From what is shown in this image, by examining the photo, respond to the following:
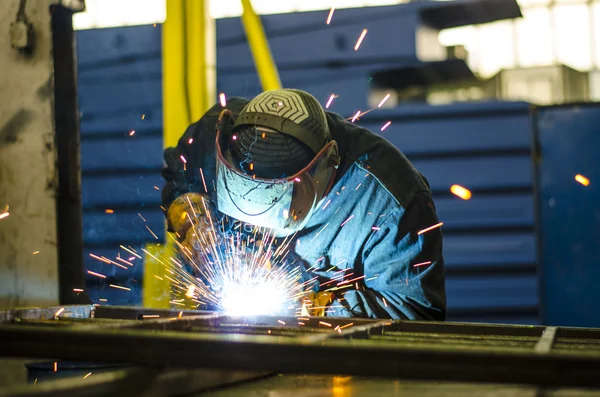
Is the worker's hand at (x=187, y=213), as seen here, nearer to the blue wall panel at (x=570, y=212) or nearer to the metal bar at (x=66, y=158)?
the metal bar at (x=66, y=158)

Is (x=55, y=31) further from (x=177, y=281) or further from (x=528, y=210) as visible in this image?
(x=528, y=210)

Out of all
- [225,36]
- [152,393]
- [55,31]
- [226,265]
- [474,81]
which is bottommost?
[152,393]

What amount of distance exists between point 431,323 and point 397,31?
307 centimetres

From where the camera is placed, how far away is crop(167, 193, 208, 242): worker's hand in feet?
8.11

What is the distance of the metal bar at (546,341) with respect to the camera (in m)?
1.31

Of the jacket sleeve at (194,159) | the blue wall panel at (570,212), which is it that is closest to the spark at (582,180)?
the blue wall panel at (570,212)

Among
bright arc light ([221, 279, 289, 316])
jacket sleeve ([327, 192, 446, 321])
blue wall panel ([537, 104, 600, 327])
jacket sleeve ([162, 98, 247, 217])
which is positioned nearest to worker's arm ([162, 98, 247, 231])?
jacket sleeve ([162, 98, 247, 217])

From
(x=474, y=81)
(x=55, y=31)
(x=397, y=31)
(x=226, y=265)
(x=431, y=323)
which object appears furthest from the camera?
(x=474, y=81)

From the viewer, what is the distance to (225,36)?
496cm

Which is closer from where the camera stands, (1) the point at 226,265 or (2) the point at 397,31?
(1) the point at 226,265

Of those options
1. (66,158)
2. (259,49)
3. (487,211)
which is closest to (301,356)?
(66,158)

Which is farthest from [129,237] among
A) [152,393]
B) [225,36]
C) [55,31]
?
[152,393]

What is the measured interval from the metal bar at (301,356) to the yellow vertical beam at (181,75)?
80.3 inches

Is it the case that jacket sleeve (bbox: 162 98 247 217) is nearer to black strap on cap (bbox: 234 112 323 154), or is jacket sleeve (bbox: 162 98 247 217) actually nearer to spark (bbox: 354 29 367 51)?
black strap on cap (bbox: 234 112 323 154)
